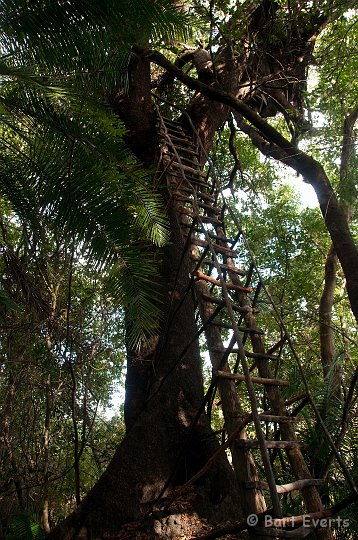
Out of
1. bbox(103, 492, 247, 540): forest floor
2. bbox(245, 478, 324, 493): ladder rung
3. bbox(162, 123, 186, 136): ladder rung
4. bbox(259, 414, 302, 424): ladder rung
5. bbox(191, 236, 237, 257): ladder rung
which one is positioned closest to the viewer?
bbox(245, 478, 324, 493): ladder rung

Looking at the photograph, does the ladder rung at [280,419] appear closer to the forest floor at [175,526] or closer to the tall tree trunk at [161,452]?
the tall tree trunk at [161,452]

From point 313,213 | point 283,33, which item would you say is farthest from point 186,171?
point 313,213

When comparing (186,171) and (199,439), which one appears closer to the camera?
(199,439)

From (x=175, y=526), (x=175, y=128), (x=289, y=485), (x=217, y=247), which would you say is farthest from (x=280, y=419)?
(x=175, y=128)

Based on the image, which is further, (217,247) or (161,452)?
(217,247)

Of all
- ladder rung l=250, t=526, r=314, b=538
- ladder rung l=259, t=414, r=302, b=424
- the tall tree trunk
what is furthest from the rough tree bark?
ladder rung l=250, t=526, r=314, b=538

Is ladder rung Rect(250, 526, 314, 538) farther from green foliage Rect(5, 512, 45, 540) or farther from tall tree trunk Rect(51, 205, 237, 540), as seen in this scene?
green foliage Rect(5, 512, 45, 540)

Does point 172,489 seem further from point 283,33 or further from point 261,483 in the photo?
point 283,33

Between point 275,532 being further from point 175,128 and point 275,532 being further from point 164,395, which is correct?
point 175,128

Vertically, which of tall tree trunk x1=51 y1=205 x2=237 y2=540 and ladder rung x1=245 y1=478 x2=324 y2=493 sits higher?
tall tree trunk x1=51 y1=205 x2=237 y2=540

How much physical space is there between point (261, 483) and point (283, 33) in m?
5.39

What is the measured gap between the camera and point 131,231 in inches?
135

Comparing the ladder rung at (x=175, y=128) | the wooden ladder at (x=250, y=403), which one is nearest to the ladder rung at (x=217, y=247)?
the wooden ladder at (x=250, y=403)

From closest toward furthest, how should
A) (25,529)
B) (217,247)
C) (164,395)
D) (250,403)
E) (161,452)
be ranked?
(250,403) → (161,452) → (25,529) → (217,247) → (164,395)
